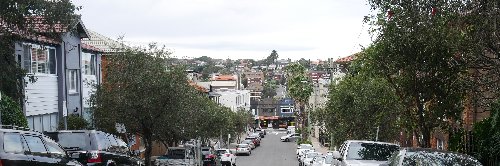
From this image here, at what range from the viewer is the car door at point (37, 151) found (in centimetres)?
1262

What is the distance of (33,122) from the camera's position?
2734cm

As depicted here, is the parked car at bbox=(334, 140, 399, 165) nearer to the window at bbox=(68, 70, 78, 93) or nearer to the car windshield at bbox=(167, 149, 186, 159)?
the car windshield at bbox=(167, 149, 186, 159)

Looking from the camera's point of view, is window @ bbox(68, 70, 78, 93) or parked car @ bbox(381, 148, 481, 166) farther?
window @ bbox(68, 70, 78, 93)

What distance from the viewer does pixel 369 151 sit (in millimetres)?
18625

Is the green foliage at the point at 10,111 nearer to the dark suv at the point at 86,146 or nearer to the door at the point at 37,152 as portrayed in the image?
the dark suv at the point at 86,146

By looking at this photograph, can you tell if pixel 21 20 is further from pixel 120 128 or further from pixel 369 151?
pixel 120 128

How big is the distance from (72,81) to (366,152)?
1760 centimetres

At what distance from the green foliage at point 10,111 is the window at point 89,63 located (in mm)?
12415

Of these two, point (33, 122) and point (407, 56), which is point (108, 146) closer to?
point (407, 56)

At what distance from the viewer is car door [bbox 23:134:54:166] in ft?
41.4

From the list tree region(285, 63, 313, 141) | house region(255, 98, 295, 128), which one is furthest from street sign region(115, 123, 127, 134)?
house region(255, 98, 295, 128)

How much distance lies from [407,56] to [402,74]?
1151mm

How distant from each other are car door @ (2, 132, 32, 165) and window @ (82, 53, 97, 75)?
73.0 feet

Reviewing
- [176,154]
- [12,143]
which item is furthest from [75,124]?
[12,143]
